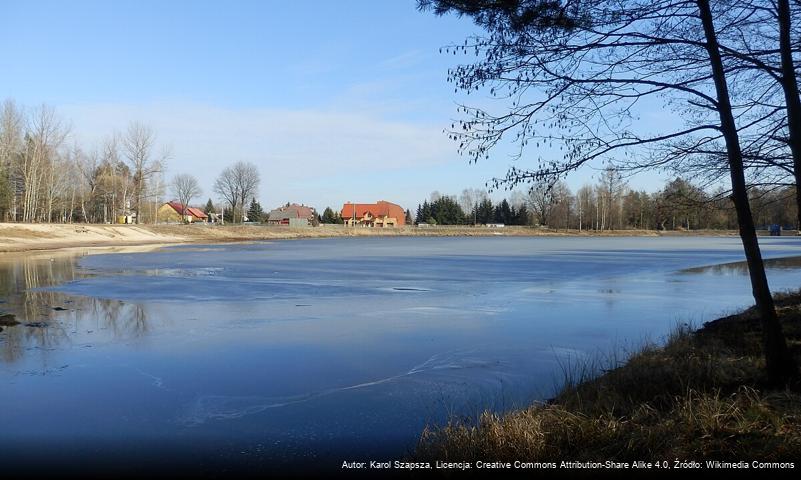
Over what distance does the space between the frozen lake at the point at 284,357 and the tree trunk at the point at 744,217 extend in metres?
2.58

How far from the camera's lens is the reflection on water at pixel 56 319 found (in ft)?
33.6

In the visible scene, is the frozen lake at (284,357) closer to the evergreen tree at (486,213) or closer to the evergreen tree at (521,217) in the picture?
the evergreen tree at (521,217)

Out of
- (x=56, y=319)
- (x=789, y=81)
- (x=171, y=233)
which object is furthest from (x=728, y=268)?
(x=171, y=233)

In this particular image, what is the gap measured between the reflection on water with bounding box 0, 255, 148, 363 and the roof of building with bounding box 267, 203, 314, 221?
111 metres

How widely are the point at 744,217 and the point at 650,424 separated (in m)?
2.42

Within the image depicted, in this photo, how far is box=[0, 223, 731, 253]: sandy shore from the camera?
143 feet

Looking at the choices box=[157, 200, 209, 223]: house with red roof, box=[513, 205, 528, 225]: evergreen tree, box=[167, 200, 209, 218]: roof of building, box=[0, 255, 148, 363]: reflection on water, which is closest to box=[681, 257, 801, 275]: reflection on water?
box=[0, 255, 148, 363]: reflection on water

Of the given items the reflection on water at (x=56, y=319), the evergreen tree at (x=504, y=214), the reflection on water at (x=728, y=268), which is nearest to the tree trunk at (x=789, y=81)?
the reflection on water at (x=56, y=319)

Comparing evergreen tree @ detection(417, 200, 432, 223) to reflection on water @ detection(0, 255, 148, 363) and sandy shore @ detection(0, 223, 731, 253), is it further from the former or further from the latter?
reflection on water @ detection(0, 255, 148, 363)

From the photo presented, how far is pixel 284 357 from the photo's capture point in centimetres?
946

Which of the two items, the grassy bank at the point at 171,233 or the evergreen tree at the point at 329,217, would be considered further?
the evergreen tree at the point at 329,217

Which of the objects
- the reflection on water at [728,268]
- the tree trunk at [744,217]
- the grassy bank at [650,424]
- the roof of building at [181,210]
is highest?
the roof of building at [181,210]

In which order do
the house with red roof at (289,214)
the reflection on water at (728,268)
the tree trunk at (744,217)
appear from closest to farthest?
the tree trunk at (744,217) → the reflection on water at (728,268) → the house with red roof at (289,214)

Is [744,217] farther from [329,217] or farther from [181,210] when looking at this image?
[181,210]
